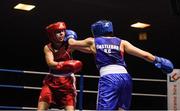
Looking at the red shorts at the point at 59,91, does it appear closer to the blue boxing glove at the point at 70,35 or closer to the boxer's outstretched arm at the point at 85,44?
the blue boxing glove at the point at 70,35

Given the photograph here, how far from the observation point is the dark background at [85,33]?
7.50 metres

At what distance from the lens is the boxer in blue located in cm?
333

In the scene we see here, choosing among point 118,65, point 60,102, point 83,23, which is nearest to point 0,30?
point 83,23

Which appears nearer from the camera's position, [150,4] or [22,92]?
[150,4]

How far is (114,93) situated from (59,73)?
3.00 feet

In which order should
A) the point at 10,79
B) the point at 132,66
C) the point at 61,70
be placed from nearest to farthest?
the point at 61,70 < the point at 10,79 < the point at 132,66

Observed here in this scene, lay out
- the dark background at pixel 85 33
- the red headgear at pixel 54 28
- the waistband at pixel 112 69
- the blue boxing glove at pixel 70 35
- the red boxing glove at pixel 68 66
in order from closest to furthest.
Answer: the waistband at pixel 112 69 < the red boxing glove at pixel 68 66 < the blue boxing glove at pixel 70 35 < the red headgear at pixel 54 28 < the dark background at pixel 85 33

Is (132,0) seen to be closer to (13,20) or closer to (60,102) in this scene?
(13,20)

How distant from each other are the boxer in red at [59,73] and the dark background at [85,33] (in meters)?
2.45

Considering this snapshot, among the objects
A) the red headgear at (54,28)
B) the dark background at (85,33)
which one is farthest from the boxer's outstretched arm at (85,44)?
the dark background at (85,33)

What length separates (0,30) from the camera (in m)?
9.18

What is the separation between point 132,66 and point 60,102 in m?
7.50

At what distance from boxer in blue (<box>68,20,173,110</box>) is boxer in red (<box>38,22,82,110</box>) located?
15.5 inches

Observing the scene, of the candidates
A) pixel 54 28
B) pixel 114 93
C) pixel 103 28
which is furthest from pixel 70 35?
pixel 114 93
